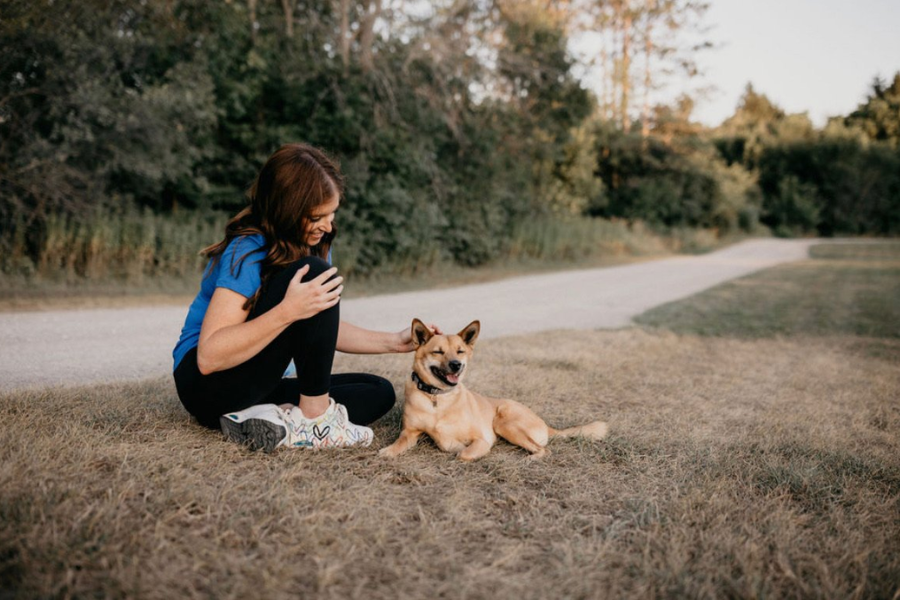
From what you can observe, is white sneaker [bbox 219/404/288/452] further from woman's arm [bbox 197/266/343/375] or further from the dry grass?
woman's arm [bbox 197/266/343/375]

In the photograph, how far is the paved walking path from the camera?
475 centimetres

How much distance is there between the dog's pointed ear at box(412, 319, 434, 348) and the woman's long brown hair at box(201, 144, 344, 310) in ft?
2.38

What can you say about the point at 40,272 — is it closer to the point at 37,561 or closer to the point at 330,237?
the point at 330,237

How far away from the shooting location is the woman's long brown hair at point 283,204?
9.26ft

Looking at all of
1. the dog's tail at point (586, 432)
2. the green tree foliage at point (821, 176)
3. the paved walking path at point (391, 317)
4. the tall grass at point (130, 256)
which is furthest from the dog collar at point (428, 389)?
the green tree foliage at point (821, 176)

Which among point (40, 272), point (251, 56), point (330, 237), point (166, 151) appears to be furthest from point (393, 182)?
point (330, 237)

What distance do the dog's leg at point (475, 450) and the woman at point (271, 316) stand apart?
0.67 meters

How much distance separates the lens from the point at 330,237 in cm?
333

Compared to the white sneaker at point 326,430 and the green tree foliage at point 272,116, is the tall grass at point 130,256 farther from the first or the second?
the white sneaker at point 326,430

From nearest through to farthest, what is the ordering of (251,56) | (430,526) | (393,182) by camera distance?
(430,526), (251,56), (393,182)

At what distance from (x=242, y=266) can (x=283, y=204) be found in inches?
13.9

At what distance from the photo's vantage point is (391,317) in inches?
316

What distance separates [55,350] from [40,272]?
15.2ft

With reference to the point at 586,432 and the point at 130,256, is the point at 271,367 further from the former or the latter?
the point at 130,256
